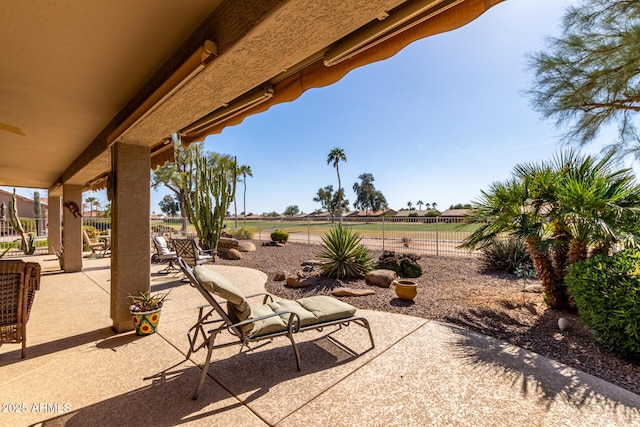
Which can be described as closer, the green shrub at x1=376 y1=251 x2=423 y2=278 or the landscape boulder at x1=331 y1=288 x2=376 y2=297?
the landscape boulder at x1=331 y1=288 x2=376 y2=297

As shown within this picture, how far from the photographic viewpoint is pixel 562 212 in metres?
3.79

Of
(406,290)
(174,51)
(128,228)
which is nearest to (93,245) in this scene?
(128,228)

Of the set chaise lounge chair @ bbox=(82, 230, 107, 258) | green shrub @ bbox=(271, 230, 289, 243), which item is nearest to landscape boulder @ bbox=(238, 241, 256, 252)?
green shrub @ bbox=(271, 230, 289, 243)

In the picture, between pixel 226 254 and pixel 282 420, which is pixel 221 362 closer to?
pixel 282 420

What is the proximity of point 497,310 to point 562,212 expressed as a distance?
173 cm

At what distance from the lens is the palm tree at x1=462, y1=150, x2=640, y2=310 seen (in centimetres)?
353

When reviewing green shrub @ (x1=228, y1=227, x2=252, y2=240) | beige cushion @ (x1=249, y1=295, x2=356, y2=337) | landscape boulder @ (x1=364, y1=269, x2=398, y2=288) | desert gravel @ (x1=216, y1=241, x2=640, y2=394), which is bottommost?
desert gravel @ (x1=216, y1=241, x2=640, y2=394)

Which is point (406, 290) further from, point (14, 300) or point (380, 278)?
point (14, 300)

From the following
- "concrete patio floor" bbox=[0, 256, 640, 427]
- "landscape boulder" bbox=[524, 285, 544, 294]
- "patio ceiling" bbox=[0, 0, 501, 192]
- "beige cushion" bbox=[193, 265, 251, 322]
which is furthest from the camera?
"landscape boulder" bbox=[524, 285, 544, 294]

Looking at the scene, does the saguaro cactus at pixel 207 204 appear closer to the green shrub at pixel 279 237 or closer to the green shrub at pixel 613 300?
the green shrub at pixel 279 237

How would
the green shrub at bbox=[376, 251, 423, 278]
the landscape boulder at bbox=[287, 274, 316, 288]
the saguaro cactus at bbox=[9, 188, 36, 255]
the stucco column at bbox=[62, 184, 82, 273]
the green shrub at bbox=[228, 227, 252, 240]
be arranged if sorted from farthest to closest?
the green shrub at bbox=[228, 227, 252, 240], the saguaro cactus at bbox=[9, 188, 36, 255], the stucco column at bbox=[62, 184, 82, 273], the green shrub at bbox=[376, 251, 423, 278], the landscape boulder at bbox=[287, 274, 316, 288]

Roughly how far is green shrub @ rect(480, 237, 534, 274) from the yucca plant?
3488 mm

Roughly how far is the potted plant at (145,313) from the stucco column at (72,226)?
5.61 meters

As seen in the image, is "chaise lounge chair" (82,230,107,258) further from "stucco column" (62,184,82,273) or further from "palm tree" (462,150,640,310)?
"palm tree" (462,150,640,310)
